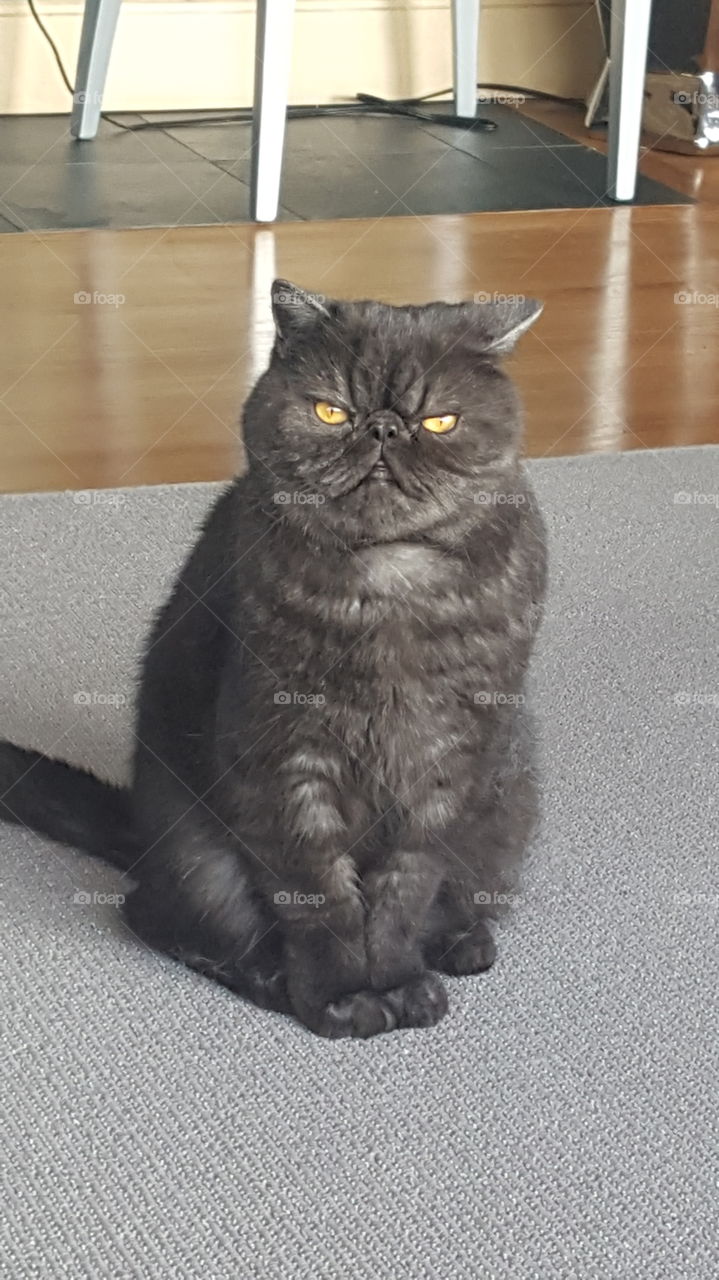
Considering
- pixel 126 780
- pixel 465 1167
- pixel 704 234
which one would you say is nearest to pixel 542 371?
pixel 704 234

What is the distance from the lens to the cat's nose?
1.17m

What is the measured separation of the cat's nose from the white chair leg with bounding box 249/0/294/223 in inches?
99.4

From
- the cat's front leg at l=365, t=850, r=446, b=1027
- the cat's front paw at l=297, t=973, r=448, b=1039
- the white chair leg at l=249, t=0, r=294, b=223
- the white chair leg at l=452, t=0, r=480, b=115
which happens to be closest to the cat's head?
the cat's front leg at l=365, t=850, r=446, b=1027

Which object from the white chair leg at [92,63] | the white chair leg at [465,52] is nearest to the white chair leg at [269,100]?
the white chair leg at [92,63]

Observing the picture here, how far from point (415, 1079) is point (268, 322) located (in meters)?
2.00

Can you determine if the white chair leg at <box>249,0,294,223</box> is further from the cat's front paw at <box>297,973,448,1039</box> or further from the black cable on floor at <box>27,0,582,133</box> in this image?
the cat's front paw at <box>297,973,448,1039</box>

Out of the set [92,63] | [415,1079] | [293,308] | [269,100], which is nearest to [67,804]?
[415,1079]

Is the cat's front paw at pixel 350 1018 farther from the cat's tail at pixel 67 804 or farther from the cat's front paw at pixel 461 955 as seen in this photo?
the cat's tail at pixel 67 804

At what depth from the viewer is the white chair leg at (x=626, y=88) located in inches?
143

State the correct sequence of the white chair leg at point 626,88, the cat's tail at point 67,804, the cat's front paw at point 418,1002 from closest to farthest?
the cat's front paw at point 418,1002
the cat's tail at point 67,804
the white chair leg at point 626,88

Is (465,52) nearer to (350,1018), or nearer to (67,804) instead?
(67,804)

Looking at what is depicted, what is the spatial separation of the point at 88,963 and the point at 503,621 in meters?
0.49

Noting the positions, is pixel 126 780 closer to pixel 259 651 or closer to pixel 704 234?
pixel 259 651

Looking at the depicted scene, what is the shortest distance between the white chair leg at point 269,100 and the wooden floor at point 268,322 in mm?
97
